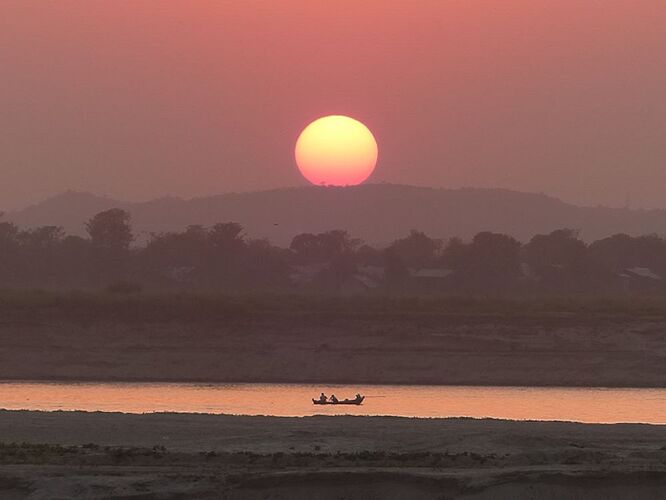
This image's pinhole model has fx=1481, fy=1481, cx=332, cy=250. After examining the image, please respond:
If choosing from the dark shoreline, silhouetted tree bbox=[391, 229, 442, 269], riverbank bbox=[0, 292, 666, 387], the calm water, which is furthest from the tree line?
the calm water

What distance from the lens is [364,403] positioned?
39.1 metres

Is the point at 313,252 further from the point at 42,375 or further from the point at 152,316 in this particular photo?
→ the point at 42,375

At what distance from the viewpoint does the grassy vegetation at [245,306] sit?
209 feet

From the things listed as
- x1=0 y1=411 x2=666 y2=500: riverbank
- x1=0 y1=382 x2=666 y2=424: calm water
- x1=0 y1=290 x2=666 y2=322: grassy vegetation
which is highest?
x1=0 y1=290 x2=666 y2=322: grassy vegetation

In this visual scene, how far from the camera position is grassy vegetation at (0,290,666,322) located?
63812 millimetres

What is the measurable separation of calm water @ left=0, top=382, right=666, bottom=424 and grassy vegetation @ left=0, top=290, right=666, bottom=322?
13.0 m

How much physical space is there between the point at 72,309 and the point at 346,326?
11.9 metres

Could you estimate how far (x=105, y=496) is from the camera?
15602 millimetres

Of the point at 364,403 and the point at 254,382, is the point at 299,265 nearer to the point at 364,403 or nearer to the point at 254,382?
the point at 254,382

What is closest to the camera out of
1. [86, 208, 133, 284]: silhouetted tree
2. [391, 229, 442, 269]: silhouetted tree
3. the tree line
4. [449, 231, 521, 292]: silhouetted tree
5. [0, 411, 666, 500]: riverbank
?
[0, 411, 666, 500]: riverbank

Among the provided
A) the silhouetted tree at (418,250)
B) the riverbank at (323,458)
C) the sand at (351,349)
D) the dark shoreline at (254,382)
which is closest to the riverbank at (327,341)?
the sand at (351,349)

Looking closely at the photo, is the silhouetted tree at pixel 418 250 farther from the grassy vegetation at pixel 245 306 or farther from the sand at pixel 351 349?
the sand at pixel 351 349

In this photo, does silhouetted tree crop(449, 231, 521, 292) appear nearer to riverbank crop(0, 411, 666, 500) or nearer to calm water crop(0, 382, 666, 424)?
calm water crop(0, 382, 666, 424)

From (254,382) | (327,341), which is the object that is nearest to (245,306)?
(327,341)
